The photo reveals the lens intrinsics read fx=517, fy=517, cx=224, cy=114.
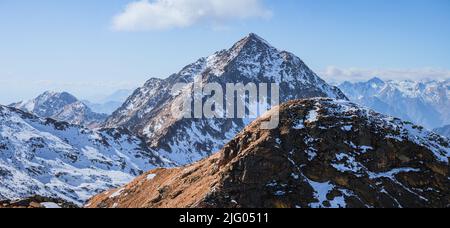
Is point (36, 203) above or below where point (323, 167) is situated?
below

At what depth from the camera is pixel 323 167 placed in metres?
59.9

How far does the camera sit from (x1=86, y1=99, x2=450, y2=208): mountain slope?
185 ft

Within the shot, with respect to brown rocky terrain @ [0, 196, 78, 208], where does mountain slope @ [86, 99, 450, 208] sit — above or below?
above

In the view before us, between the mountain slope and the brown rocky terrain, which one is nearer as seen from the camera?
the mountain slope

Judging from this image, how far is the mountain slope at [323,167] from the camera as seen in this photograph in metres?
56.5

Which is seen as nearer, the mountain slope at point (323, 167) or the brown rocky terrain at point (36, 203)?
the mountain slope at point (323, 167)

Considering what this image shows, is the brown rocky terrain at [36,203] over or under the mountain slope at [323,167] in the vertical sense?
under

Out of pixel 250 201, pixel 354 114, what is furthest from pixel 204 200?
pixel 354 114

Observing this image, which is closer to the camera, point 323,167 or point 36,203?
point 323,167
